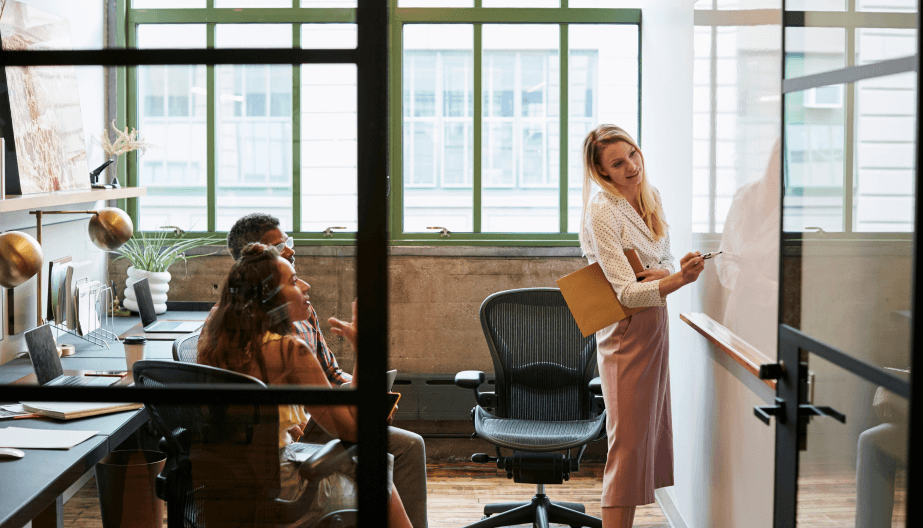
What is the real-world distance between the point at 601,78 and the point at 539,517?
2.41m

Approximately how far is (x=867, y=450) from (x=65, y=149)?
1726 millimetres

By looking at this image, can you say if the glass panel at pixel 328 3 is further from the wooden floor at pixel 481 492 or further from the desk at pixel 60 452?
the wooden floor at pixel 481 492

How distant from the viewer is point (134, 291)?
1338 mm

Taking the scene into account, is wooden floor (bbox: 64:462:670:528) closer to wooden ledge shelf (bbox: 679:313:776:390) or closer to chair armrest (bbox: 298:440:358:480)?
wooden ledge shelf (bbox: 679:313:776:390)

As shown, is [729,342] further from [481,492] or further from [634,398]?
[481,492]

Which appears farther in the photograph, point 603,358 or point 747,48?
point 603,358

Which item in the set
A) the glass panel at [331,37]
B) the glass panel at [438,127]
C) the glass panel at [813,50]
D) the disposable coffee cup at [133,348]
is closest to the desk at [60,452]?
the disposable coffee cup at [133,348]

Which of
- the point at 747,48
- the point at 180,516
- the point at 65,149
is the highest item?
the point at 747,48

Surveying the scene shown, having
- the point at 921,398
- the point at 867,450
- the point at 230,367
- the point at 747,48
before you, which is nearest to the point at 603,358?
the point at 747,48

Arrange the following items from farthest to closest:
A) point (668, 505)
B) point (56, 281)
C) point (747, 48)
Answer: point (668, 505)
point (747, 48)
point (56, 281)

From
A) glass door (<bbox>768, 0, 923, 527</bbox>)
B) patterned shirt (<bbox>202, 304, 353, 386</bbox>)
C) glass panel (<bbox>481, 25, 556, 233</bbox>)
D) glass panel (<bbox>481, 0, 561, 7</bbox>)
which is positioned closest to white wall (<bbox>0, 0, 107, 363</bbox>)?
patterned shirt (<bbox>202, 304, 353, 386</bbox>)

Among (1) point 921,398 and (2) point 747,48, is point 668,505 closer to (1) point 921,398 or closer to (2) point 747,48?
(2) point 747,48

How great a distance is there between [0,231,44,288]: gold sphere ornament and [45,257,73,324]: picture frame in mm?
109

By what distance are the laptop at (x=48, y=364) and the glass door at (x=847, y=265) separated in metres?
1.29
